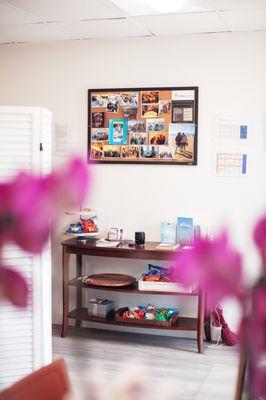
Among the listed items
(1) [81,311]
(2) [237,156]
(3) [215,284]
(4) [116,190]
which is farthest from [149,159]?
(3) [215,284]

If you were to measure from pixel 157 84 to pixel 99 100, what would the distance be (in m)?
0.49

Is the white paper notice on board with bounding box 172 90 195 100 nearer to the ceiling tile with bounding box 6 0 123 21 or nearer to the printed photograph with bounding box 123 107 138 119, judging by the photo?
the printed photograph with bounding box 123 107 138 119

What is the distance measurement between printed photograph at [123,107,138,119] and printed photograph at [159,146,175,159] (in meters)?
0.34

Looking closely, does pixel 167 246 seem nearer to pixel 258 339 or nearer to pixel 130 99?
pixel 130 99

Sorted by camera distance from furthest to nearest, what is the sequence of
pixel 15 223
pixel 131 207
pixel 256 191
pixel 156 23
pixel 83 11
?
pixel 131 207
pixel 256 191
pixel 156 23
pixel 83 11
pixel 15 223

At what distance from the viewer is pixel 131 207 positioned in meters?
4.56

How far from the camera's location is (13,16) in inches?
151

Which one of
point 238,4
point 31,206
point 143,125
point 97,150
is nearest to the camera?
point 31,206

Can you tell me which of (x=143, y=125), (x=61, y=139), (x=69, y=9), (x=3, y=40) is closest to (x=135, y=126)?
(x=143, y=125)

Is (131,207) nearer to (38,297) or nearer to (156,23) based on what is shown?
(156,23)

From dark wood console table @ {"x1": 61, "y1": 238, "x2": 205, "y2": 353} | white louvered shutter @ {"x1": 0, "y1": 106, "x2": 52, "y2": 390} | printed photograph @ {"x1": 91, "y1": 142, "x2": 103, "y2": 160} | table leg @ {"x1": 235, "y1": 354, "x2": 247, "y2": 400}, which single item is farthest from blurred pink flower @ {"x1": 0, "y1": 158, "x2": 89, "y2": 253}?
printed photograph @ {"x1": 91, "y1": 142, "x2": 103, "y2": 160}

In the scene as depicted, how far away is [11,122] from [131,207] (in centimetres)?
195

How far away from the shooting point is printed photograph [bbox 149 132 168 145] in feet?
14.6

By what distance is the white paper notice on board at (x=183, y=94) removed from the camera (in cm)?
434
